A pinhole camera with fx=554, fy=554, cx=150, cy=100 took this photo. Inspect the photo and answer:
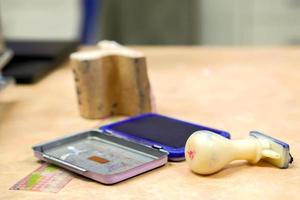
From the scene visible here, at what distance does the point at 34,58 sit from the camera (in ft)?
3.63

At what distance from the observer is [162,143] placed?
25.1 inches

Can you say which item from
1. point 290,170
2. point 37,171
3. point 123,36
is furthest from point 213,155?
point 123,36

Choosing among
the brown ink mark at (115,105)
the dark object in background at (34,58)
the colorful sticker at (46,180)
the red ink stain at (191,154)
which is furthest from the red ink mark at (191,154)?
the dark object in background at (34,58)

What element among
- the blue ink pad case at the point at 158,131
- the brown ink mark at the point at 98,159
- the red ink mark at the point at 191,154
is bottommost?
the brown ink mark at the point at 98,159

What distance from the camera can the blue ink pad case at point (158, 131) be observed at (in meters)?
0.63

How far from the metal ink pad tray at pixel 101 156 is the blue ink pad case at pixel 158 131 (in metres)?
0.02

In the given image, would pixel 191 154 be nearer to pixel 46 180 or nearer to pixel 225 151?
pixel 225 151

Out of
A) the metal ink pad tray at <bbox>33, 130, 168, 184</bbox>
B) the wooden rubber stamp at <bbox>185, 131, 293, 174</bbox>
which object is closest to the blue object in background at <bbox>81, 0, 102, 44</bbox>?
the metal ink pad tray at <bbox>33, 130, 168, 184</bbox>

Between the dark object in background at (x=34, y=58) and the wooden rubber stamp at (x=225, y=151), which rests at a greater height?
the dark object in background at (x=34, y=58)

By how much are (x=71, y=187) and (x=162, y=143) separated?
13cm

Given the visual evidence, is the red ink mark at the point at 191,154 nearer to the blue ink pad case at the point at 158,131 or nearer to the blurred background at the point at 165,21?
the blue ink pad case at the point at 158,131

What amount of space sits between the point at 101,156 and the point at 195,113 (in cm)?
22

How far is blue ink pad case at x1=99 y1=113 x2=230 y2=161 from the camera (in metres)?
0.63

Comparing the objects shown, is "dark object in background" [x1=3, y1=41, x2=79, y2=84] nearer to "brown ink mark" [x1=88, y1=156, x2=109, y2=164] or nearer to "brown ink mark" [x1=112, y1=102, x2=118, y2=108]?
"brown ink mark" [x1=112, y1=102, x2=118, y2=108]
